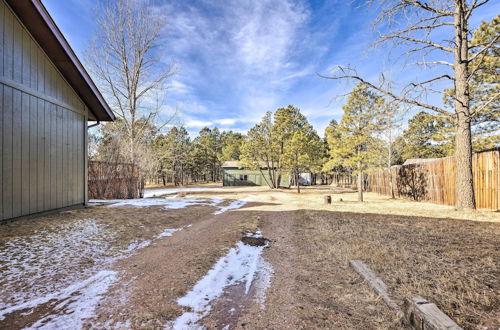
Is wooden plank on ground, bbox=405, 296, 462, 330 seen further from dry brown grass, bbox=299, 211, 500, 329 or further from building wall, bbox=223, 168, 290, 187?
building wall, bbox=223, 168, 290, 187

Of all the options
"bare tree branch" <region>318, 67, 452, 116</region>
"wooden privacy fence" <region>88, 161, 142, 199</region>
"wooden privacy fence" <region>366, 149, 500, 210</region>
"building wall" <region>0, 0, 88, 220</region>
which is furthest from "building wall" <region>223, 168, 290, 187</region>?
"building wall" <region>0, 0, 88, 220</region>

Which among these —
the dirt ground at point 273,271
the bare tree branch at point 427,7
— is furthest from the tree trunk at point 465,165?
the bare tree branch at point 427,7

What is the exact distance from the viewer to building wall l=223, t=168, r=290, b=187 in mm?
34250

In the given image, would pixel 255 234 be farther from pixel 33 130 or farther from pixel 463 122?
pixel 463 122

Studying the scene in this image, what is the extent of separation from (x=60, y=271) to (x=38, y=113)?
534cm

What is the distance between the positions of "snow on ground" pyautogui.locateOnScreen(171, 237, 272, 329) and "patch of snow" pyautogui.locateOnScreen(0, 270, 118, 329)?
0.90 metres

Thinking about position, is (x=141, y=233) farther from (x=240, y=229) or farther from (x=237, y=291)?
(x=237, y=291)

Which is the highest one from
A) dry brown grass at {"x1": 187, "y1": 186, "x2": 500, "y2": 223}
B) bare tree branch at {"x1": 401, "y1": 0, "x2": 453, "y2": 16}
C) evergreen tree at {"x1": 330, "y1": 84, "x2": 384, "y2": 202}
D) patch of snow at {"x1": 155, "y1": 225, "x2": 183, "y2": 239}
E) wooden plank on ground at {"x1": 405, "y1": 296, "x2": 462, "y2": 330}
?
bare tree branch at {"x1": 401, "y1": 0, "x2": 453, "y2": 16}

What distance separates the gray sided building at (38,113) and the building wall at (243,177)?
26.5 meters

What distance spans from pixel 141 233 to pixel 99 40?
1425 centimetres

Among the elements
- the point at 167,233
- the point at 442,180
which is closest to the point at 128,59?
the point at 167,233

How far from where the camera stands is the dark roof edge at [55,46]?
5.75 meters

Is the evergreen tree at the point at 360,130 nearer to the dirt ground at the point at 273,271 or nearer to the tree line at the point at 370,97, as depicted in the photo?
the tree line at the point at 370,97

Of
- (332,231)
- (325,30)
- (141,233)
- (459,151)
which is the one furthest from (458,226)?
(325,30)
